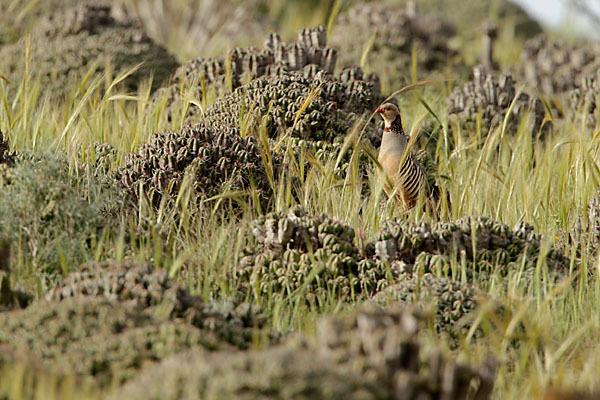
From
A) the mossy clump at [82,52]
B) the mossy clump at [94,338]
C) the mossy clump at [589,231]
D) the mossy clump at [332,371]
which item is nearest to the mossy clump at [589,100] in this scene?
the mossy clump at [589,231]

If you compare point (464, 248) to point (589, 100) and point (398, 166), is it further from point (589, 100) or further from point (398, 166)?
point (589, 100)

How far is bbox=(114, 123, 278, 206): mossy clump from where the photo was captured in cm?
510

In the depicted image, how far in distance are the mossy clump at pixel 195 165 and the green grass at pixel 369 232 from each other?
0.14m

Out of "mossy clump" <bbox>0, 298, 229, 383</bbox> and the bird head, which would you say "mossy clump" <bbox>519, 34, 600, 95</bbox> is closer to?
the bird head

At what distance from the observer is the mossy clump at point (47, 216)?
4.21 m

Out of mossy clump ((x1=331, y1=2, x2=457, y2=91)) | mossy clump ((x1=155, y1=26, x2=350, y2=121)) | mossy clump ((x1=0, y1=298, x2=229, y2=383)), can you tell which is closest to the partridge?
mossy clump ((x1=155, y1=26, x2=350, y2=121))

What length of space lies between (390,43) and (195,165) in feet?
20.0

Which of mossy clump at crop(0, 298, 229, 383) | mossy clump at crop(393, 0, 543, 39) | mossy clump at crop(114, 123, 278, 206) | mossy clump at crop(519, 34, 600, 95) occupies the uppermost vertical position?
mossy clump at crop(393, 0, 543, 39)

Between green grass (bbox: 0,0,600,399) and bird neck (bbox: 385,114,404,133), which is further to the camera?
bird neck (bbox: 385,114,404,133)

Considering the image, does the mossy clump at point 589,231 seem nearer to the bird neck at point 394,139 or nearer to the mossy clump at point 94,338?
the bird neck at point 394,139

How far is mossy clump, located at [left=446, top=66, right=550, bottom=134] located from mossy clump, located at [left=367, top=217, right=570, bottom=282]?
311cm

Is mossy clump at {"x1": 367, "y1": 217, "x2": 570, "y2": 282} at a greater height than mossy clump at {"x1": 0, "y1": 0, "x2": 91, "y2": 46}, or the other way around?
mossy clump at {"x1": 0, "y1": 0, "x2": 91, "y2": 46}

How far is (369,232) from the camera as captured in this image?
4.95 m

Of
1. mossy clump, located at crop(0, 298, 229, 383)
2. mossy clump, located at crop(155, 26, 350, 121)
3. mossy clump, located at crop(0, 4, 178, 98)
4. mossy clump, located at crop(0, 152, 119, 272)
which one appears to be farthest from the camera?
mossy clump, located at crop(0, 4, 178, 98)
